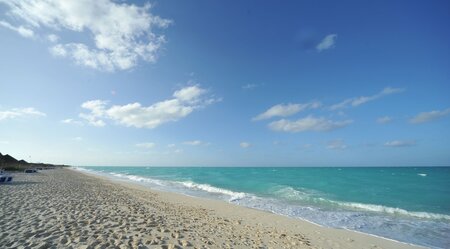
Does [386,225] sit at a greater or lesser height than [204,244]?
lesser

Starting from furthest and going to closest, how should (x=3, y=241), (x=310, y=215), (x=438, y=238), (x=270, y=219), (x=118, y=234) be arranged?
1. (x=310, y=215)
2. (x=270, y=219)
3. (x=438, y=238)
4. (x=118, y=234)
5. (x=3, y=241)

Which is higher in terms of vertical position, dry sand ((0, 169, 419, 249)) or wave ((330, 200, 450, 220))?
dry sand ((0, 169, 419, 249))

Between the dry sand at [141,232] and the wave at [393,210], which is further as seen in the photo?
the wave at [393,210]

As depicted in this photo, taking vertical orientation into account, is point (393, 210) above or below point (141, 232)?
below

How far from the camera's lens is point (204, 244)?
689cm

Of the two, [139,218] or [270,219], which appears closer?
[139,218]

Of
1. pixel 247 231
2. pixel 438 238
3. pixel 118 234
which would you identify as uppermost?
pixel 118 234

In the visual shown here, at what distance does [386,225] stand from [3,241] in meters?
15.2

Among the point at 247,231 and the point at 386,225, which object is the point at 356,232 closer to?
the point at 386,225

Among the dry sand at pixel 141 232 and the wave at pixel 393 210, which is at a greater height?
the dry sand at pixel 141 232

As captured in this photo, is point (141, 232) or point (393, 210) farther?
point (393, 210)

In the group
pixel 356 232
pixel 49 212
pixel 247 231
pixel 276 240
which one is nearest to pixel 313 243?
pixel 276 240

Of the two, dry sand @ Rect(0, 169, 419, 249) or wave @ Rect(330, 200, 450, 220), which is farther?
wave @ Rect(330, 200, 450, 220)

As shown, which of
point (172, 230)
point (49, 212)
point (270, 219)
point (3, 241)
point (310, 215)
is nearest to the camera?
point (3, 241)
